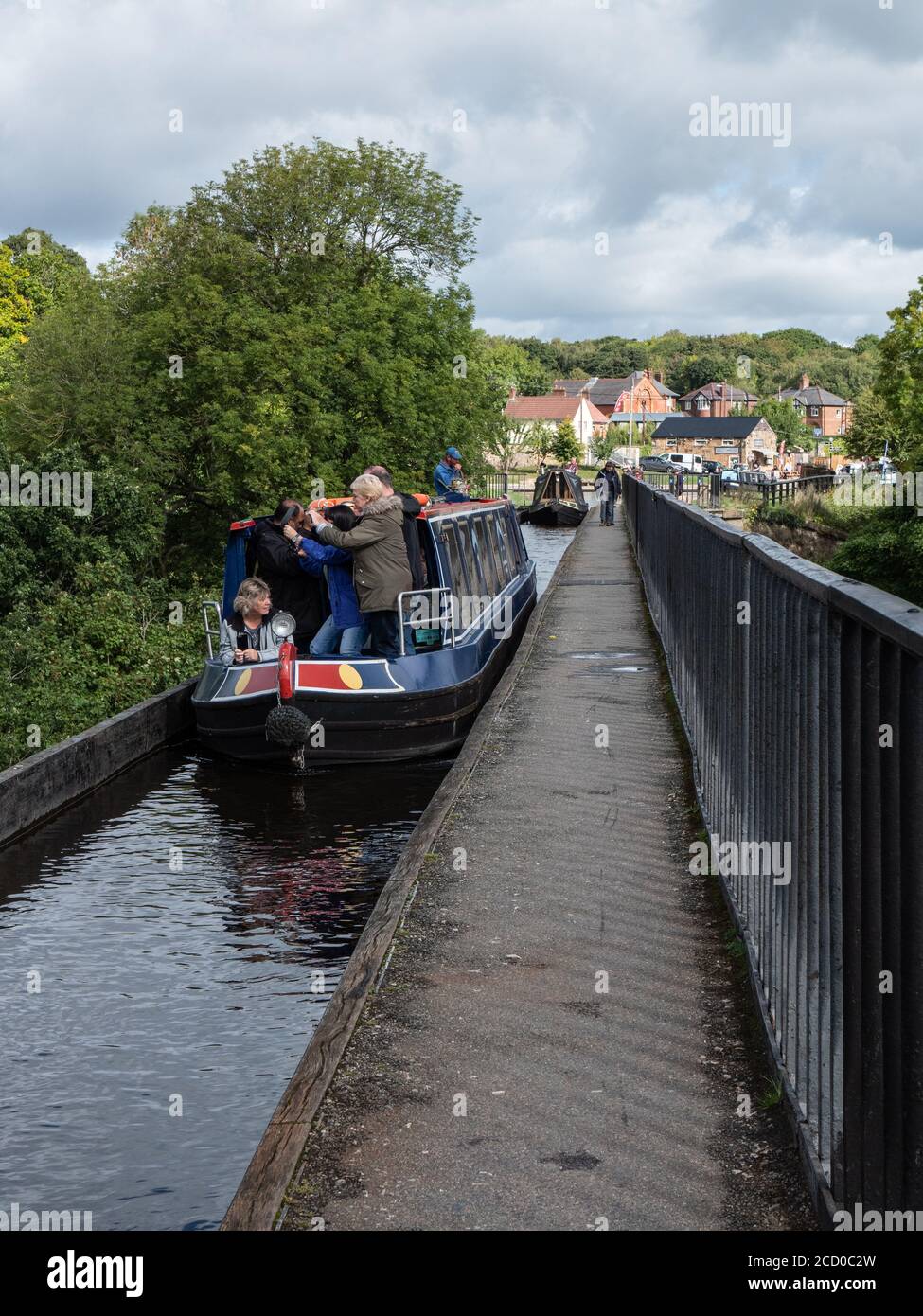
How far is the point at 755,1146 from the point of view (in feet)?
14.2

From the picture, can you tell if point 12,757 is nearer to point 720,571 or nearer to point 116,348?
point 720,571

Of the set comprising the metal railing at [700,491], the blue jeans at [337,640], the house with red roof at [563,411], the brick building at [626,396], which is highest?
the brick building at [626,396]

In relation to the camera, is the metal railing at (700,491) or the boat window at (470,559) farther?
the metal railing at (700,491)

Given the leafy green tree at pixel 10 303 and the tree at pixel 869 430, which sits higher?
the leafy green tree at pixel 10 303

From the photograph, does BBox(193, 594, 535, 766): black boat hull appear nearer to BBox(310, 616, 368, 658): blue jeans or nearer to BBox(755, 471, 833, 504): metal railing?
BBox(310, 616, 368, 658): blue jeans

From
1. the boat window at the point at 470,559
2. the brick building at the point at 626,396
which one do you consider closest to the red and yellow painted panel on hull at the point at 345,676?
the boat window at the point at 470,559

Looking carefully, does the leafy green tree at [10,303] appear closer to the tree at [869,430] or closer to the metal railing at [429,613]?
the metal railing at [429,613]

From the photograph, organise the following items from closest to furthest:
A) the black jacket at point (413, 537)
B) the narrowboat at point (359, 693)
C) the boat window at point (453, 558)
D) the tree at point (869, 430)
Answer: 1. the narrowboat at point (359, 693)
2. the black jacket at point (413, 537)
3. the boat window at point (453, 558)
4. the tree at point (869, 430)

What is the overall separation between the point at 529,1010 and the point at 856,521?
5156 centimetres

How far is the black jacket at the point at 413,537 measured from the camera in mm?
14094

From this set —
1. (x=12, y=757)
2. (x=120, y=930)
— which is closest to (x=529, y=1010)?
(x=120, y=930)

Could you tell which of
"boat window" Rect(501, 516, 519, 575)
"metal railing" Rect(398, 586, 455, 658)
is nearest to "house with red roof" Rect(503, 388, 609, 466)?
"boat window" Rect(501, 516, 519, 575)

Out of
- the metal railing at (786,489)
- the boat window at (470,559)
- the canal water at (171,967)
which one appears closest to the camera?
the canal water at (171,967)

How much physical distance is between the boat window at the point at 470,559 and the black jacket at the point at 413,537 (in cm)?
270
